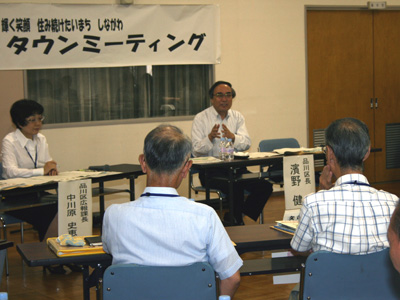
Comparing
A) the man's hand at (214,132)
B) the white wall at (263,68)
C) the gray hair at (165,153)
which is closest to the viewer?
the gray hair at (165,153)

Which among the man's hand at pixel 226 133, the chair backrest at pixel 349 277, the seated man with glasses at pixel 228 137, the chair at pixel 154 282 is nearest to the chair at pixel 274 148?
the seated man with glasses at pixel 228 137

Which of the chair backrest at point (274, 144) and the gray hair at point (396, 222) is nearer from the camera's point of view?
the gray hair at point (396, 222)

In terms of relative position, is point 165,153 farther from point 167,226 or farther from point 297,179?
point 297,179

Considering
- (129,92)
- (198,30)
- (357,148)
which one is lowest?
(357,148)

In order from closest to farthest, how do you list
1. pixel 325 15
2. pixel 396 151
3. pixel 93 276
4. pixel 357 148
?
1. pixel 357 148
2. pixel 93 276
3. pixel 325 15
4. pixel 396 151

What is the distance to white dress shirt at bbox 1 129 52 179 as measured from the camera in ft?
15.8

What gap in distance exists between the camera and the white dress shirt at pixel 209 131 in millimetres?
5716

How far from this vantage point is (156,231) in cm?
215

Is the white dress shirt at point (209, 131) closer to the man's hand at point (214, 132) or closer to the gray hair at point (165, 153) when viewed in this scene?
the man's hand at point (214, 132)

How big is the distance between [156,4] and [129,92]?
1.02 m

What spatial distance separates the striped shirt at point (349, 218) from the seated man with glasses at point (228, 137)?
10.1 ft

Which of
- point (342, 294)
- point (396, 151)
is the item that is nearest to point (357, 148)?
point (342, 294)

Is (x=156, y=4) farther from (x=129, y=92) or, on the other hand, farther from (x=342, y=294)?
(x=342, y=294)

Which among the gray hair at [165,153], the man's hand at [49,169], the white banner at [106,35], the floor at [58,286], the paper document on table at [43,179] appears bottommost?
the floor at [58,286]
